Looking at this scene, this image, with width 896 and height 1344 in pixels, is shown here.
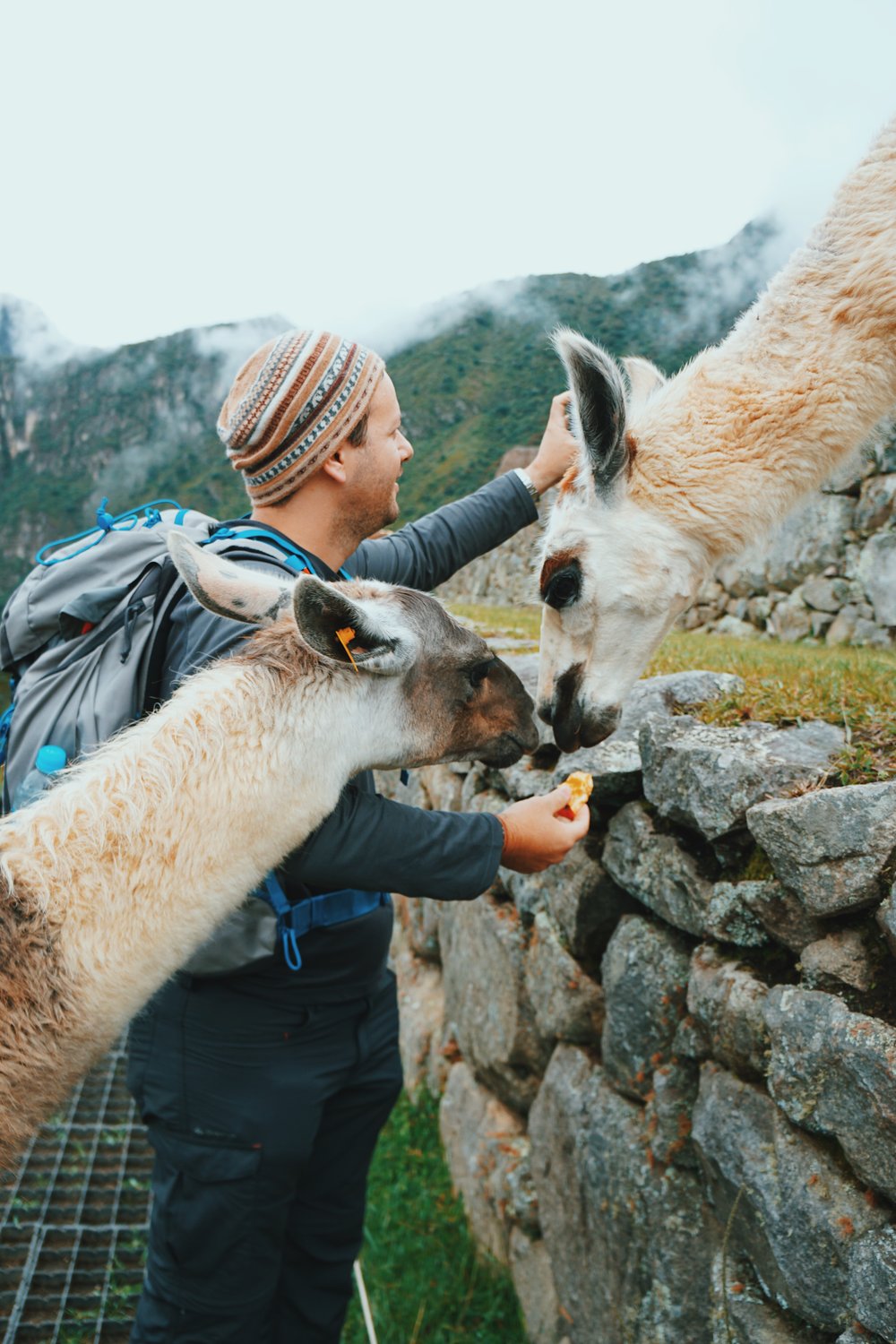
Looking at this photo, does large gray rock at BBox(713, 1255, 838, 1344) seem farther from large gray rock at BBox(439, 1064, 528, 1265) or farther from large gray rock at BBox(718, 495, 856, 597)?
large gray rock at BBox(718, 495, 856, 597)

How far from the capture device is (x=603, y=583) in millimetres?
2695

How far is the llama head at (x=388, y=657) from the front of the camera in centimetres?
180

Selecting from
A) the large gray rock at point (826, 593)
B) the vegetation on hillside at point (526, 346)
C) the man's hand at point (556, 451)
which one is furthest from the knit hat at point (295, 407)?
the large gray rock at point (826, 593)

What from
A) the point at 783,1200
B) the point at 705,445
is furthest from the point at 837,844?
the point at 705,445

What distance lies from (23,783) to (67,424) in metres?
100

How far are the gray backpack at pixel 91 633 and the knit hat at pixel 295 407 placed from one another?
0.16 m

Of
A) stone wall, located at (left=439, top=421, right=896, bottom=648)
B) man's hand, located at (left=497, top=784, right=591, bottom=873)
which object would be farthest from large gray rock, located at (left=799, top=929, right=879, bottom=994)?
stone wall, located at (left=439, top=421, right=896, bottom=648)

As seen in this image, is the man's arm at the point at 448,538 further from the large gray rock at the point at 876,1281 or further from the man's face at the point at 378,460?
the large gray rock at the point at 876,1281

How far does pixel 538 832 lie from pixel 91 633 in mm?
1092

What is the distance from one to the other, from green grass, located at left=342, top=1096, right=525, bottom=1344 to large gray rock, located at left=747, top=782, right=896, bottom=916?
8.28ft

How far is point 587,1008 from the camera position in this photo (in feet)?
9.55

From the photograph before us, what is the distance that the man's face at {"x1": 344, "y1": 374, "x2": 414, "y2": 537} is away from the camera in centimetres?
226

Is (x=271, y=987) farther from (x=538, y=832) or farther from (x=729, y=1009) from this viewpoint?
(x=729, y=1009)

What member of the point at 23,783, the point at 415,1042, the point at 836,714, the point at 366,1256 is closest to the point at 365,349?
the point at 23,783
